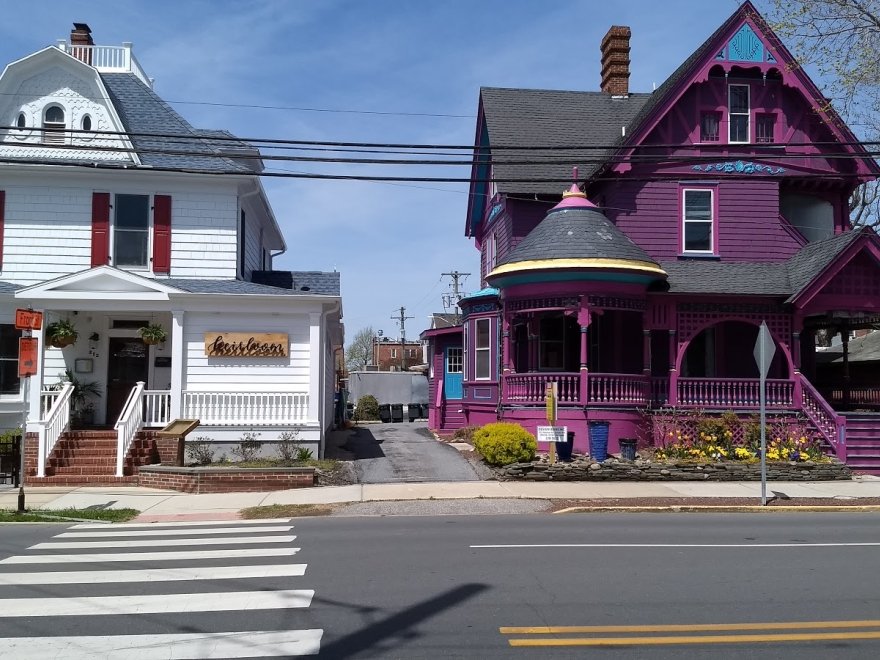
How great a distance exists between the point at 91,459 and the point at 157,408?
5.82 feet

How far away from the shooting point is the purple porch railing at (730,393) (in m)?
19.7

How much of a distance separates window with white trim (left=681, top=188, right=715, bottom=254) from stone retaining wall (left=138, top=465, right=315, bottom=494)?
40.7ft

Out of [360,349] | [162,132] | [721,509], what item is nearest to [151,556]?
[721,509]

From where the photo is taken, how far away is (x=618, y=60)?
27375 mm

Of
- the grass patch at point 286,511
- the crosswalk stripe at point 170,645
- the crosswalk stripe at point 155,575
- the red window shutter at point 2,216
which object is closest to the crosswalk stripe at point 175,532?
the grass patch at point 286,511

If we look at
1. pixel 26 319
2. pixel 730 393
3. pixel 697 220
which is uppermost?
pixel 697 220

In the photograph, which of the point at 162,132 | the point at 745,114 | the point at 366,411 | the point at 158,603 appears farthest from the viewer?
the point at 366,411

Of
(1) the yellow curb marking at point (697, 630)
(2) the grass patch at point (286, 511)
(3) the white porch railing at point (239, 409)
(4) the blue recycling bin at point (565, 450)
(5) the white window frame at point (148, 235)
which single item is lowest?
(2) the grass patch at point (286, 511)

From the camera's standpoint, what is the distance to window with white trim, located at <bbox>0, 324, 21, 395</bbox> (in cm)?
1900

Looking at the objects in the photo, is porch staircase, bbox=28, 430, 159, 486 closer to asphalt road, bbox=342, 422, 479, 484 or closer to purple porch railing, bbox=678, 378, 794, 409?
asphalt road, bbox=342, 422, 479, 484

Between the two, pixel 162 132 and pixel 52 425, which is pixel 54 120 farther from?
pixel 52 425

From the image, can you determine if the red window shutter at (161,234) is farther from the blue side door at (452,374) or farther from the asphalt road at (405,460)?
the blue side door at (452,374)

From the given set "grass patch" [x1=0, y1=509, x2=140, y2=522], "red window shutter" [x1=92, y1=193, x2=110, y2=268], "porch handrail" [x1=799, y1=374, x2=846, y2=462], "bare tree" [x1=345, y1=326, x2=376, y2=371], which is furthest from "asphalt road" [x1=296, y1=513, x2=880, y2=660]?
"bare tree" [x1=345, y1=326, x2=376, y2=371]

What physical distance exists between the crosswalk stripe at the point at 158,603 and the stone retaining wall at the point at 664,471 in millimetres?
9358
